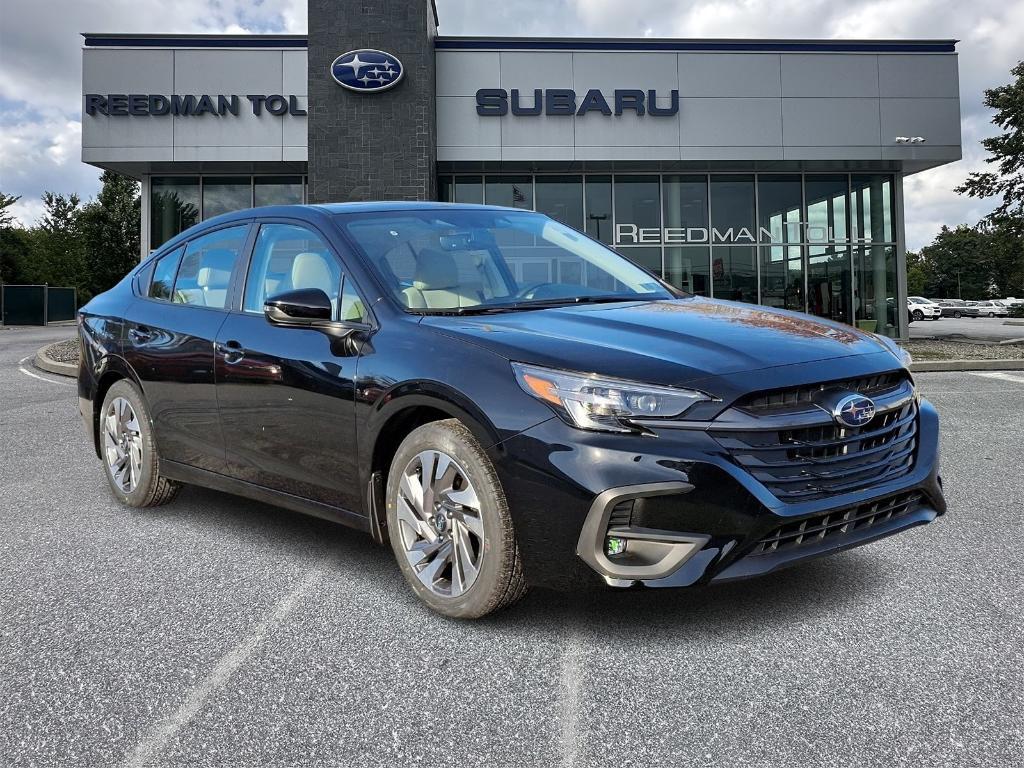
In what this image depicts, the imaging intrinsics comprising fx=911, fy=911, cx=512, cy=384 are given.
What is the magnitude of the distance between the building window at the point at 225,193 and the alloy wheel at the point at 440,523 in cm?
2173

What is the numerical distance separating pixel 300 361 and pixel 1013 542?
3.32 m

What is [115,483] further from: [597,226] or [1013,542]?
[597,226]

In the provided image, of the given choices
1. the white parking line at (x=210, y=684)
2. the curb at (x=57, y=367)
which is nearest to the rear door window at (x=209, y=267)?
the white parking line at (x=210, y=684)

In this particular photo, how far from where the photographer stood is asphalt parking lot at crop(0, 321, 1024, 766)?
91.1 inches

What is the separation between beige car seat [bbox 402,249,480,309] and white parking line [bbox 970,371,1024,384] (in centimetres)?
1099

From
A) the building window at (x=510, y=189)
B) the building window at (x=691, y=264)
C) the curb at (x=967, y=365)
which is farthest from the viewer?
the building window at (x=691, y=264)

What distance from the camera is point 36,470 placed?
6.25m

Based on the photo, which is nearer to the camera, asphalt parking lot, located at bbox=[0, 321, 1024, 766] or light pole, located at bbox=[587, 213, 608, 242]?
asphalt parking lot, located at bbox=[0, 321, 1024, 766]

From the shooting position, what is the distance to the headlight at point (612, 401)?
276 cm

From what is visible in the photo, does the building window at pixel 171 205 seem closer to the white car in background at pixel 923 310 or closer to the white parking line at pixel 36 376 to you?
the white parking line at pixel 36 376

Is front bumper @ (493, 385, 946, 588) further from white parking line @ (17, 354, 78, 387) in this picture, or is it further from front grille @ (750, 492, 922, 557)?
white parking line @ (17, 354, 78, 387)

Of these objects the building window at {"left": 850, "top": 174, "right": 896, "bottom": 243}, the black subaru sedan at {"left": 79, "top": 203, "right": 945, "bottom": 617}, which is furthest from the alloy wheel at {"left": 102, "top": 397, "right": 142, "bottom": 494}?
the building window at {"left": 850, "top": 174, "right": 896, "bottom": 243}

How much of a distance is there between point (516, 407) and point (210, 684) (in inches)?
48.8

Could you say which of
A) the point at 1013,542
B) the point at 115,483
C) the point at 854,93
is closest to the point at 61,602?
the point at 115,483
